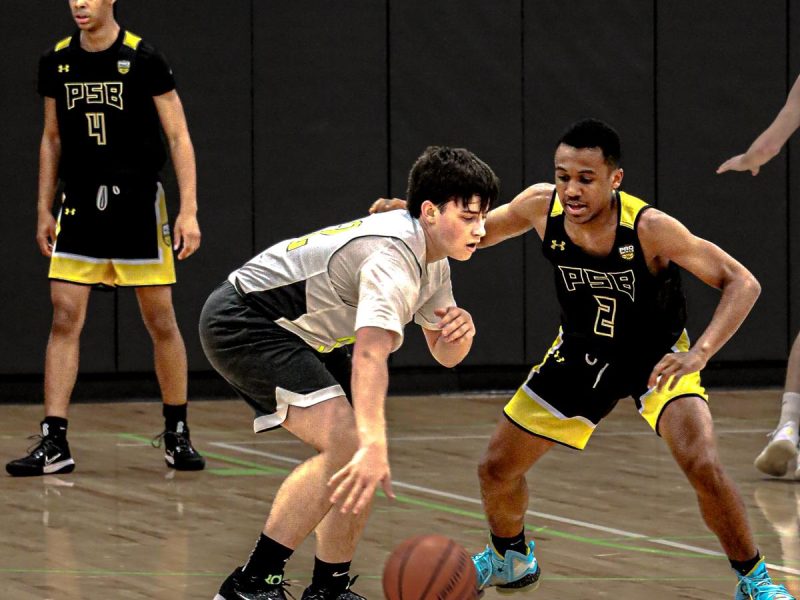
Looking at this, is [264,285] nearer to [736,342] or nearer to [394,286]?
[394,286]

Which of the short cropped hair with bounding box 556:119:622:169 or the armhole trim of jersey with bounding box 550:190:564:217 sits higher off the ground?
the short cropped hair with bounding box 556:119:622:169

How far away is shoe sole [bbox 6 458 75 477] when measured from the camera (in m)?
6.82

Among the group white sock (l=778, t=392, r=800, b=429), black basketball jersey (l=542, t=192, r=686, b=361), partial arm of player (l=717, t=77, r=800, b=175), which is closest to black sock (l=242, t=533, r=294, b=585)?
black basketball jersey (l=542, t=192, r=686, b=361)

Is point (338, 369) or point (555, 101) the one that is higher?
point (555, 101)

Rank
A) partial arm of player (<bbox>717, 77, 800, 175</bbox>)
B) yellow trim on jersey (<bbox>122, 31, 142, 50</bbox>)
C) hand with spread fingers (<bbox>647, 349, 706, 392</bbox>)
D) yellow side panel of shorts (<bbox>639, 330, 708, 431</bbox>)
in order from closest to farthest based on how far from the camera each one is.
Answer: hand with spread fingers (<bbox>647, 349, 706, 392</bbox>), yellow side panel of shorts (<bbox>639, 330, 708, 431</bbox>), partial arm of player (<bbox>717, 77, 800, 175</bbox>), yellow trim on jersey (<bbox>122, 31, 142, 50</bbox>)

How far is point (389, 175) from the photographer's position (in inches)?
399

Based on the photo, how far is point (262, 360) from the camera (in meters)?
4.37

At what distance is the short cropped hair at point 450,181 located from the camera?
4.25 meters

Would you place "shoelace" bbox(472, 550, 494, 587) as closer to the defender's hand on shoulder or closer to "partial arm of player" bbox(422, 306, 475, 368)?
"partial arm of player" bbox(422, 306, 475, 368)

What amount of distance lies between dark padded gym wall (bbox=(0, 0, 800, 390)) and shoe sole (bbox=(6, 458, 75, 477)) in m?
2.83

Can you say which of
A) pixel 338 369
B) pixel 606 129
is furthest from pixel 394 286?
pixel 606 129

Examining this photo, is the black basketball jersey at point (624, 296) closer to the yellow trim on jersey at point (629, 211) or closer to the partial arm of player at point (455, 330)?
the yellow trim on jersey at point (629, 211)

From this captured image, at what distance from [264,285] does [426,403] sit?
543 centimetres

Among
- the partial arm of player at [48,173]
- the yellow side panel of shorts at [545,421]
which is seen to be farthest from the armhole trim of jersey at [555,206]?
the partial arm of player at [48,173]
